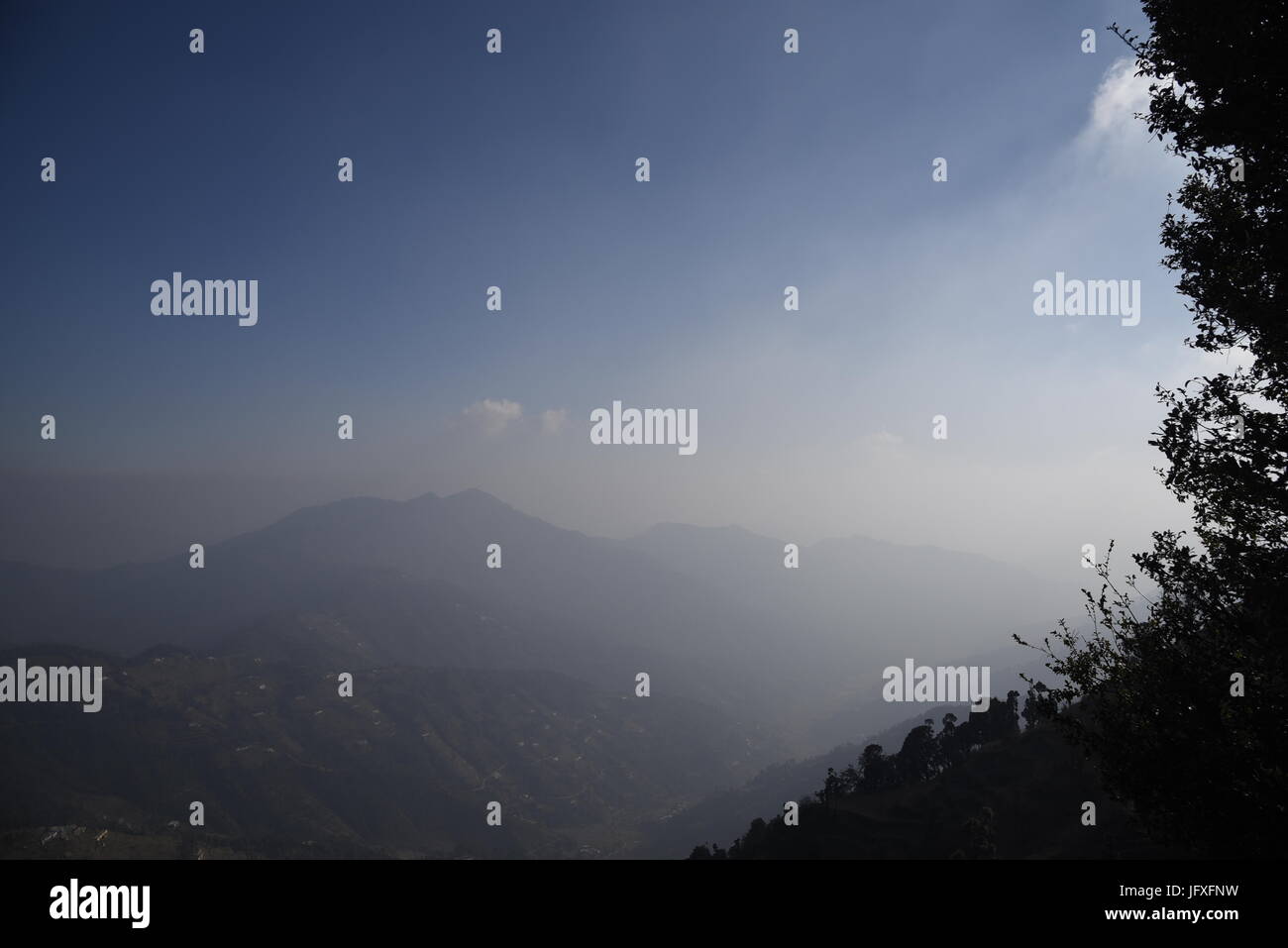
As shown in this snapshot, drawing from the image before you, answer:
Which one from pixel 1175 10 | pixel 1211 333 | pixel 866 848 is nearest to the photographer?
pixel 1175 10

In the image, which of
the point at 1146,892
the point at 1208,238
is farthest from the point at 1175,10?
the point at 1146,892

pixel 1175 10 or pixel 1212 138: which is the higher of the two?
pixel 1175 10

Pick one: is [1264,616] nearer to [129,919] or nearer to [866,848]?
[129,919]

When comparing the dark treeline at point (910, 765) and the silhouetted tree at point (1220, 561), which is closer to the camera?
the silhouetted tree at point (1220, 561)

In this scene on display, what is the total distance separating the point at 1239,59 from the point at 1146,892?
15818 mm

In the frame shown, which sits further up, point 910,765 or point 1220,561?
point 1220,561

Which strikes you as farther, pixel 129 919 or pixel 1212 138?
pixel 1212 138

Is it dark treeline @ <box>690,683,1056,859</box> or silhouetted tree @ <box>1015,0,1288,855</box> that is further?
dark treeline @ <box>690,683,1056,859</box>

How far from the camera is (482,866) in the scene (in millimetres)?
6844

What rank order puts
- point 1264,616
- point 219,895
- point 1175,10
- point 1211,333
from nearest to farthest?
point 219,895 < point 1264,616 < point 1175,10 < point 1211,333

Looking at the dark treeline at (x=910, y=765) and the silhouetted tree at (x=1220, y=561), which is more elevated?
the silhouetted tree at (x=1220, y=561)

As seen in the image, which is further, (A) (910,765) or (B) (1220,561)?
(A) (910,765)

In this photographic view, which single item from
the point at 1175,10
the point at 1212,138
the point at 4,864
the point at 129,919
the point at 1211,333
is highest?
the point at 1175,10

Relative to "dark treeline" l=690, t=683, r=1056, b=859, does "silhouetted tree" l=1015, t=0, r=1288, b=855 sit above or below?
above
